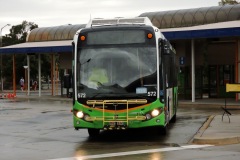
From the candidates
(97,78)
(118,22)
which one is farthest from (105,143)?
(118,22)

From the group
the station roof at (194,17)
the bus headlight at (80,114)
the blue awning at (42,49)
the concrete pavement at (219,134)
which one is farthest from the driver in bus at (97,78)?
the blue awning at (42,49)

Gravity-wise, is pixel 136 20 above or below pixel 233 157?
above

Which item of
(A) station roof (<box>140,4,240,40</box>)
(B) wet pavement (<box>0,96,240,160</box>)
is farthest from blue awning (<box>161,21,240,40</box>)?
(B) wet pavement (<box>0,96,240,160</box>)

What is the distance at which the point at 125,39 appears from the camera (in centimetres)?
1360

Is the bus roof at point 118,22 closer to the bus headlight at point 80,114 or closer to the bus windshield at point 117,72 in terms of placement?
the bus windshield at point 117,72

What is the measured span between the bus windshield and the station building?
17.3 metres

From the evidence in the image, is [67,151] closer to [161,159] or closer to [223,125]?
[161,159]

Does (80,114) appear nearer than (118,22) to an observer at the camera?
Yes

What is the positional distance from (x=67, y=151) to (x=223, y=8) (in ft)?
101

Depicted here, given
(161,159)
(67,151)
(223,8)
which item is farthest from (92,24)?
(223,8)

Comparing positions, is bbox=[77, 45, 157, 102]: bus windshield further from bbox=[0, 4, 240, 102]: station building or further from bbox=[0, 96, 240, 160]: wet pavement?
bbox=[0, 4, 240, 102]: station building

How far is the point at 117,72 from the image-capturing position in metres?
13.4

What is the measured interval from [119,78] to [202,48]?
79.9 ft

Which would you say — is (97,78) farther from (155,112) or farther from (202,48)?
(202,48)
